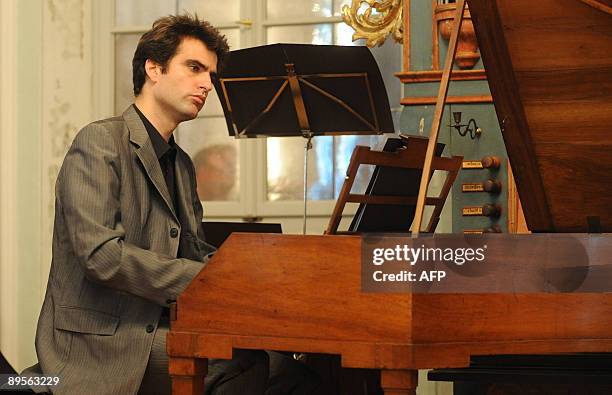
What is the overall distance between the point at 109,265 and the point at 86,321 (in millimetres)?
195

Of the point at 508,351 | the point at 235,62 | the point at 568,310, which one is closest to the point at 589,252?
the point at 568,310

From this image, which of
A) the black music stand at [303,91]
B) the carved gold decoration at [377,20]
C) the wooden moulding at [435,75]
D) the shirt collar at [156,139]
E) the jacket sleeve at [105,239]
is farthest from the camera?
the carved gold decoration at [377,20]

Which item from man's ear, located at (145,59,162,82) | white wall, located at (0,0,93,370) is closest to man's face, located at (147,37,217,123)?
man's ear, located at (145,59,162,82)

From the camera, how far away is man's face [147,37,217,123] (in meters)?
2.98

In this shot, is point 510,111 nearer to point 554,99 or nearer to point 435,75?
point 554,99

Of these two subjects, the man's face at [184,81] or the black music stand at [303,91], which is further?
the black music stand at [303,91]

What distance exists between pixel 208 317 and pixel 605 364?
1267mm

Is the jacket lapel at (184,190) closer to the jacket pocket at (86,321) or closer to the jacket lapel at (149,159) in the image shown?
the jacket lapel at (149,159)

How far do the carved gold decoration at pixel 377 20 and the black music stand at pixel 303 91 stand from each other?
3.45ft

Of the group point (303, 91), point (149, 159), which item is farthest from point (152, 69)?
point (303, 91)

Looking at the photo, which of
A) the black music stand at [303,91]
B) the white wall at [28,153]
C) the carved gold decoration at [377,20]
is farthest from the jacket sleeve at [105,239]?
the white wall at [28,153]

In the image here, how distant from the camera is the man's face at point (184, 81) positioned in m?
2.98

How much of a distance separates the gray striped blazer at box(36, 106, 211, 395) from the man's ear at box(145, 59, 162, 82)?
211 mm

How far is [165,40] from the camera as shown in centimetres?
304
